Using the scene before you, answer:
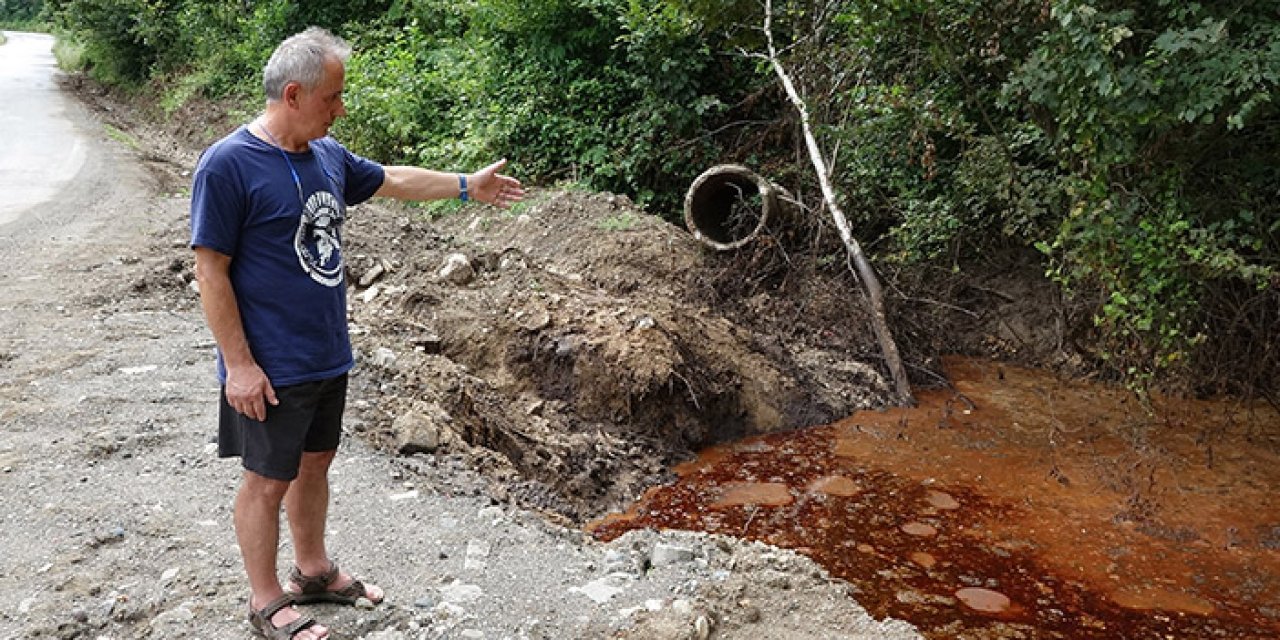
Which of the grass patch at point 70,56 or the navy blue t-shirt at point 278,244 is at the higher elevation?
the grass patch at point 70,56

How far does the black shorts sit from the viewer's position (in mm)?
2855

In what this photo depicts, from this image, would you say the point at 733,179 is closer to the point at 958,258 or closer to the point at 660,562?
the point at 958,258

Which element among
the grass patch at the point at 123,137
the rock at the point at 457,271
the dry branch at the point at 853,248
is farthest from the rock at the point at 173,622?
the grass patch at the point at 123,137

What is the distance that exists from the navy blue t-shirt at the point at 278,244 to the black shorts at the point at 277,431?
0.05 metres

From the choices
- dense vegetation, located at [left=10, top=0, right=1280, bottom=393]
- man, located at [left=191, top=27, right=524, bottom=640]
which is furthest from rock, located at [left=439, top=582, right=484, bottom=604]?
dense vegetation, located at [left=10, top=0, right=1280, bottom=393]


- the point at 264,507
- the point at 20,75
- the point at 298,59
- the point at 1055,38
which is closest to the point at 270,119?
the point at 298,59

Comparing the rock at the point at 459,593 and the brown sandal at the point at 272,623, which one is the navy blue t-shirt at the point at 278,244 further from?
the rock at the point at 459,593

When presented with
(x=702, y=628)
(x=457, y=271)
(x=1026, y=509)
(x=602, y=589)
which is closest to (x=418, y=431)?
(x=602, y=589)

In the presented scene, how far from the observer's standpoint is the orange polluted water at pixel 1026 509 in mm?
4641

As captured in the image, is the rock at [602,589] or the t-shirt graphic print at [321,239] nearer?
the t-shirt graphic print at [321,239]

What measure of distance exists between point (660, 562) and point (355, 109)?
936 cm

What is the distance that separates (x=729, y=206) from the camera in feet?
31.4

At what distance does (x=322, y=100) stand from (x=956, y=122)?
5.30 meters

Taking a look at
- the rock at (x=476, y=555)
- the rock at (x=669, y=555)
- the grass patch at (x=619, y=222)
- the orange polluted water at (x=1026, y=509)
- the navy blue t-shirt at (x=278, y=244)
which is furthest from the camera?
the grass patch at (x=619, y=222)
